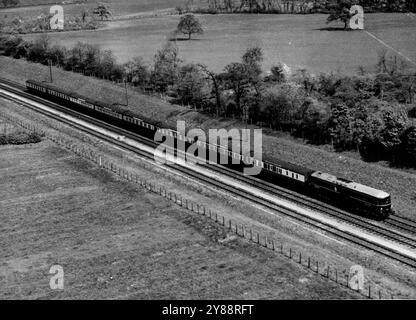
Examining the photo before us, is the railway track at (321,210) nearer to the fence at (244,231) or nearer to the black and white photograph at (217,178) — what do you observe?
the black and white photograph at (217,178)

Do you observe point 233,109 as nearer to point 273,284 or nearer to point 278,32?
point 273,284

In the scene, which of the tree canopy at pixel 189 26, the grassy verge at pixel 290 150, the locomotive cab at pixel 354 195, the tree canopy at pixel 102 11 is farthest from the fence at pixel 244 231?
the tree canopy at pixel 102 11

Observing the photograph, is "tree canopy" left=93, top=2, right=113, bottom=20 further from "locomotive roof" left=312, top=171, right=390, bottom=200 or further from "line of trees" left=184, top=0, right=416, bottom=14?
"locomotive roof" left=312, top=171, right=390, bottom=200

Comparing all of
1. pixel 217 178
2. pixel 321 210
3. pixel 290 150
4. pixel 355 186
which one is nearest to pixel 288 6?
pixel 290 150

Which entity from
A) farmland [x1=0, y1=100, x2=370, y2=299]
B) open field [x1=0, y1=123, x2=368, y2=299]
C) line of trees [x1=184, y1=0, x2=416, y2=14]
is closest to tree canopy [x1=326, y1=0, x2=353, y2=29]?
line of trees [x1=184, y1=0, x2=416, y2=14]

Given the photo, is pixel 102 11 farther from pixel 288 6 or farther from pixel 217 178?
pixel 217 178
